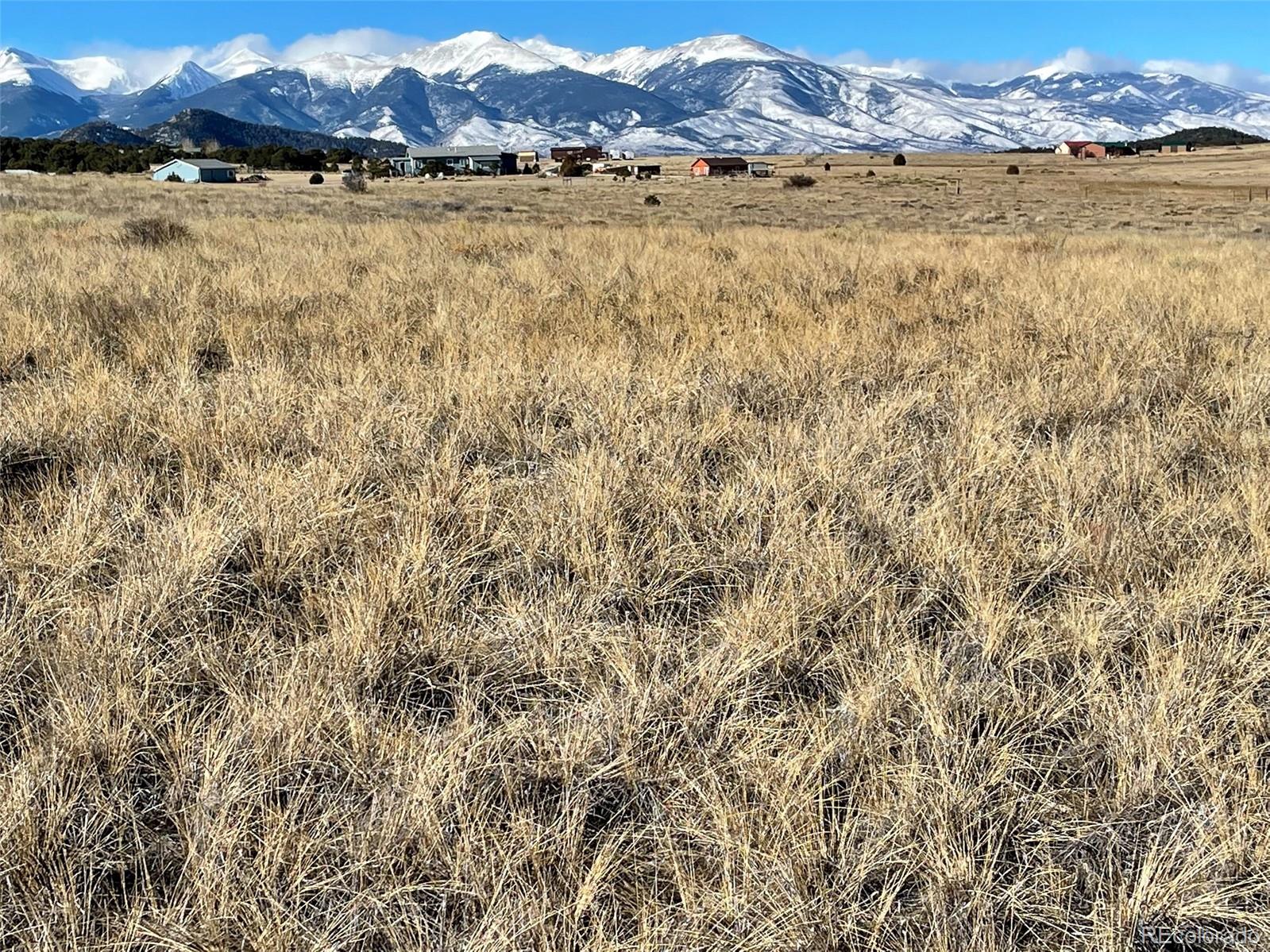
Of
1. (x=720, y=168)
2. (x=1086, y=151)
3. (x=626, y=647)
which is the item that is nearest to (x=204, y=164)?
(x=720, y=168)

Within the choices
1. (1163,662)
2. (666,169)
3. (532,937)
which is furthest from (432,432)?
(666,169)

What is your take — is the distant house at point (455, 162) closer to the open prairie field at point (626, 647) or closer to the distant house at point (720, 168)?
the distant house at point (720, 168)

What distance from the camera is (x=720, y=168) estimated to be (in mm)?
98500

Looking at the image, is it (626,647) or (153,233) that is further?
(153,233)

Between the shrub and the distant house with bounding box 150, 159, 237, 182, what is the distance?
65464 mm

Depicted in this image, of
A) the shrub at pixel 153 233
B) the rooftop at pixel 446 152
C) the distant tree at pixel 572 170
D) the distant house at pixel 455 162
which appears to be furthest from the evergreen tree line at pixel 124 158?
the shrub at pixel 153 233

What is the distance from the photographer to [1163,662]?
2.17 metres

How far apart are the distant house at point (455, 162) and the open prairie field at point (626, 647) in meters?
103

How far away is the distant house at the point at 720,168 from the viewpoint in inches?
3780

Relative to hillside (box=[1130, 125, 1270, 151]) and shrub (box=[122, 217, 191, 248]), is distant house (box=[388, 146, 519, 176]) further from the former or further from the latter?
hillside (box=[1130, 125, 1270, 151])

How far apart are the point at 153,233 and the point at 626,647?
1212cm

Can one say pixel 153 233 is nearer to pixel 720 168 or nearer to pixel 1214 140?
pixel 720 168

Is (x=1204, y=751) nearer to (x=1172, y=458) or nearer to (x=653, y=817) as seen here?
(x=653, y=817)

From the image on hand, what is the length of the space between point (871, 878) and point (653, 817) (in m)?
0.47
